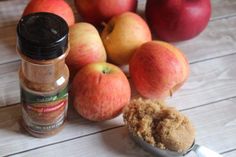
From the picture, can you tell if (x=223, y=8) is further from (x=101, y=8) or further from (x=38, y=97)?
(x=38, y=97)

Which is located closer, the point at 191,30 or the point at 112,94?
the point at 112,94

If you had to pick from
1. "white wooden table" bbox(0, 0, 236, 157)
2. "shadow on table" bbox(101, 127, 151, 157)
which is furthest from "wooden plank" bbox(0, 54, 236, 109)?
"shadow on table" bbox(101, 127, 151, 157)

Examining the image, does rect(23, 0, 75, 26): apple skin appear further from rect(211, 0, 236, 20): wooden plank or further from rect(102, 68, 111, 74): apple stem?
rect(211, 0, 236, 20): wooden plank

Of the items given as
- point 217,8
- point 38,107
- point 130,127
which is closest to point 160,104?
point 130,127

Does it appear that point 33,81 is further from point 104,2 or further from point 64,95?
point 104,2

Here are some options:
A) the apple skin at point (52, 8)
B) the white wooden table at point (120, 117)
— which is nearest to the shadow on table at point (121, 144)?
the white wooden table at point (120, 117)

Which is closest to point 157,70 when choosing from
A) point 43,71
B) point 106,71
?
point 106,71
